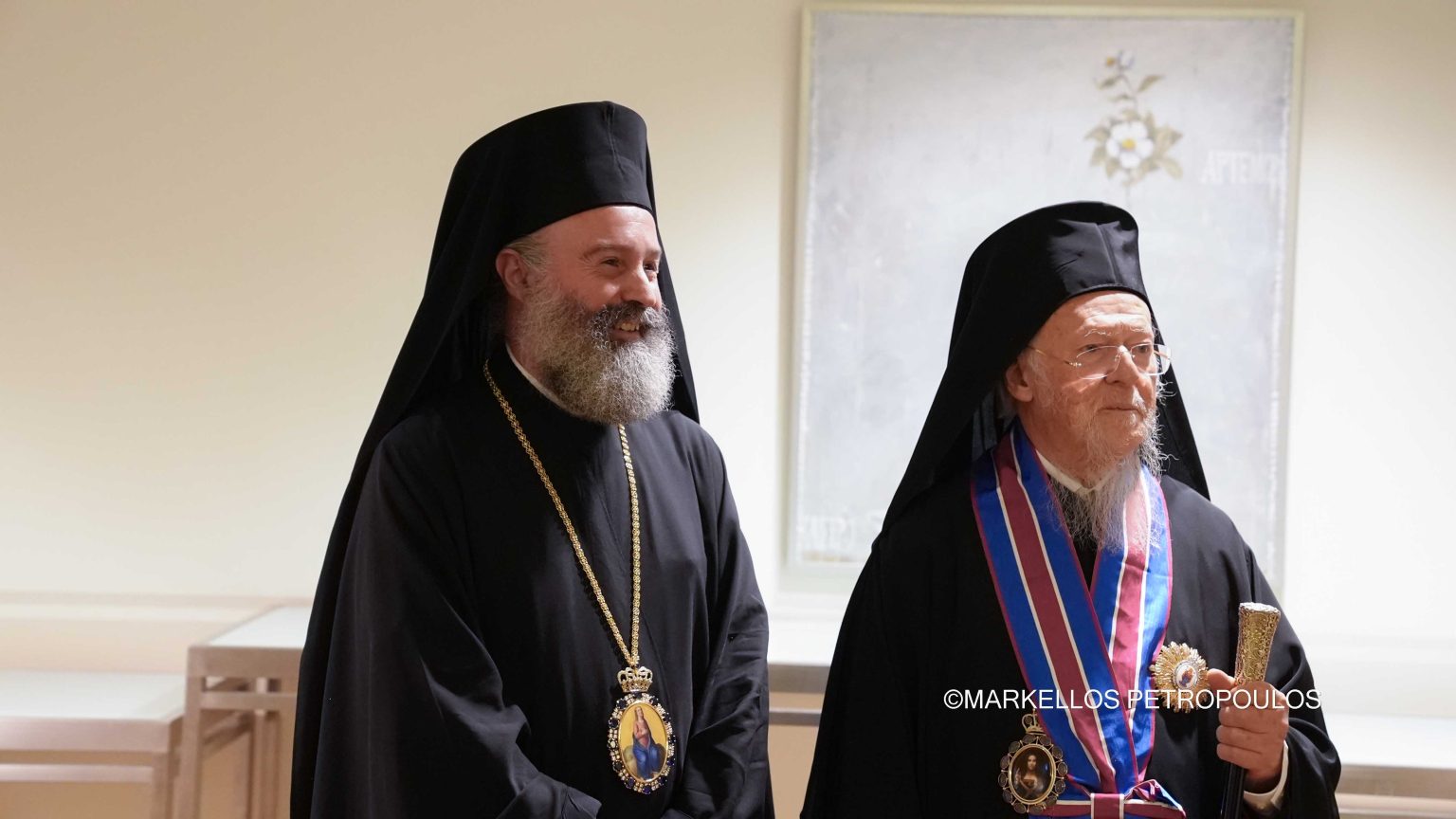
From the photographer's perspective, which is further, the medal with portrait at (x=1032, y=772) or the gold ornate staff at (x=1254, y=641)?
the medal with portrait at (x=1032, y=772)

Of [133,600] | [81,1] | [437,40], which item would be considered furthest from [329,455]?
[81,1]

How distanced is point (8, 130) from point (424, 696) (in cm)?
294

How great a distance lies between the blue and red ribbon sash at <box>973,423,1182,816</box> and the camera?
7.33 ft

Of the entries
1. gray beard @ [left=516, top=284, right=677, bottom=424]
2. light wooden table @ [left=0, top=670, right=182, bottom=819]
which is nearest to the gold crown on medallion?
gray beard @ [left=516, top=284, right=677, bottom=424]

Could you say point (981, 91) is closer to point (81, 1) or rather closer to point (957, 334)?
point (957, 334)

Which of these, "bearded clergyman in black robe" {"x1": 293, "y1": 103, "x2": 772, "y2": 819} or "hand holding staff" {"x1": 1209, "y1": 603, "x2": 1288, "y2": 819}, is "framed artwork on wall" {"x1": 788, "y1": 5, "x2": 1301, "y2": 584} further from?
"hand holding staff" {"x1": 1209, "y1": 603, "x2": 1288, "y2": 819}

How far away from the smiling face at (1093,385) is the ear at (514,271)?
38.2 inches

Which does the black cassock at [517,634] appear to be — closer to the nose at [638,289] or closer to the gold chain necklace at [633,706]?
the gold chain necklace at [633,706]

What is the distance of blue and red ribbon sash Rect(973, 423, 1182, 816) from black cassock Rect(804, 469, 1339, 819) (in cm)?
3

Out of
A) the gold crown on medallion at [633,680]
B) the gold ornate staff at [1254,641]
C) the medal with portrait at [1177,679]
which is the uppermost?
the gold ornate staff at [1254,641]

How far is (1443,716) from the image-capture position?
4004 mm

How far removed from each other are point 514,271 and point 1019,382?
1.00 m

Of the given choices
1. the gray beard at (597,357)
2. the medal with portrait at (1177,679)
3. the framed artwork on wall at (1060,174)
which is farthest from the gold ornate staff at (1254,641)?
the framed artwork on wall at (1060,174)

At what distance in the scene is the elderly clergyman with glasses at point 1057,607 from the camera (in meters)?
2.26
